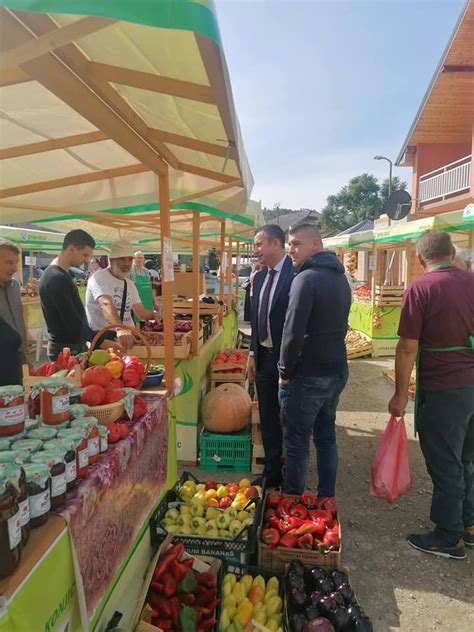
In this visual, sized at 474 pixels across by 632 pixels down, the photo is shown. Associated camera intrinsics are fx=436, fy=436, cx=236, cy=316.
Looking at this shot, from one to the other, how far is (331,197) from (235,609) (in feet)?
254

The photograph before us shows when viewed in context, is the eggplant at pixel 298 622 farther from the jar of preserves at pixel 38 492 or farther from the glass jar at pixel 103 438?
the jar of preserves at pixel 38 492

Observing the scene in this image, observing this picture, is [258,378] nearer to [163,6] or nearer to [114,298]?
[114,298]

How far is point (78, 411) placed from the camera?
2.03 meters

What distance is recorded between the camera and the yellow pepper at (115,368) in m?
2.67

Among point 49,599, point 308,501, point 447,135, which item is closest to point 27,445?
point 49,599

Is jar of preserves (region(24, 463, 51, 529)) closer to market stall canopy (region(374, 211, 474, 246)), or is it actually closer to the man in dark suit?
the man in dark suit

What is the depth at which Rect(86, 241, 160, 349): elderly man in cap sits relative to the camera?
4.04 metres

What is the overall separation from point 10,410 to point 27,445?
17 cm

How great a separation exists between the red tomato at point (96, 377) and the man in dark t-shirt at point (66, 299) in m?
1.43

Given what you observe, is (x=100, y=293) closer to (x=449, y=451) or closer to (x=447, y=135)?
(x=449, y=451)

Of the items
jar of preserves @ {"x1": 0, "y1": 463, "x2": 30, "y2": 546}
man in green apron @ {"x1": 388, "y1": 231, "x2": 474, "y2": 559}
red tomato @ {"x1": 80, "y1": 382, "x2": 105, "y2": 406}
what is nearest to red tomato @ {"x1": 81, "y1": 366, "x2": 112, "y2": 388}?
red tomato @ {"x1": 80, "y1": 382, "x2": 105, "y2": 406}

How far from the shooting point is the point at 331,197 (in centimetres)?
7469

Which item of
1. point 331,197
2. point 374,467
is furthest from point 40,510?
point 331,197

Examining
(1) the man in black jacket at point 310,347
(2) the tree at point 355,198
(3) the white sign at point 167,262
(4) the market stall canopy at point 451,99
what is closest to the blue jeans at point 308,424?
(1) the man in black jacket at point 310,347
